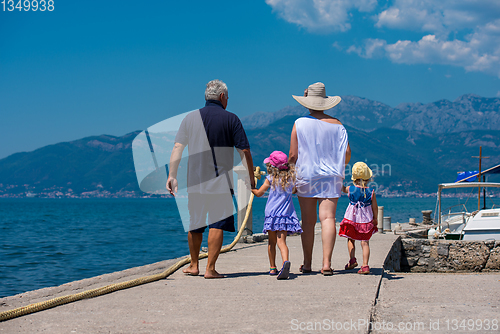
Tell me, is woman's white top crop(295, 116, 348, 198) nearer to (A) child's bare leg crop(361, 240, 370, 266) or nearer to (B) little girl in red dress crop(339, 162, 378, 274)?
(B) little girl in red dress crop(339, 162, 378, 274)

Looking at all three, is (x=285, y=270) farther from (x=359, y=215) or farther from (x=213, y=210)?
(x=359, y=215)

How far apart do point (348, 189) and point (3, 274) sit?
48.4 ft

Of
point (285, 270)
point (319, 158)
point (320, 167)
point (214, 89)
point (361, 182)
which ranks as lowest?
point (285, 270)

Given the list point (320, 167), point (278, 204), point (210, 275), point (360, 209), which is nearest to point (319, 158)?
point (320, 167)

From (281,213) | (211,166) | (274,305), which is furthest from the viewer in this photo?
(281,213)

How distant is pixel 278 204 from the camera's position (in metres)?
4.99

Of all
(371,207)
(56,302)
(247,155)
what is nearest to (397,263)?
(371,207)

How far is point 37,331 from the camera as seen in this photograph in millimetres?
2742

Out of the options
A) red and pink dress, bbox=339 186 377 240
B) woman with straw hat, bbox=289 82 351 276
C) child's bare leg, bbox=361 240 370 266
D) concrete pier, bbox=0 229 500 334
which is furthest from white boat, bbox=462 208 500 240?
woman with straw hat, bbox=289 82 351 276

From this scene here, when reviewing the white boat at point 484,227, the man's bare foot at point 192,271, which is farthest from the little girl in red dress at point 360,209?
the white boat at point 484,227

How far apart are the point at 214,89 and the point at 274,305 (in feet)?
8.07

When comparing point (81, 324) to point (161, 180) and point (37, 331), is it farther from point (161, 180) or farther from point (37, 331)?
point (161, 180)

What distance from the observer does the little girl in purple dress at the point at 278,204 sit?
16.1ft

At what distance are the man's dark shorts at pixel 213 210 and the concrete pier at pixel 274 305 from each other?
59cm
